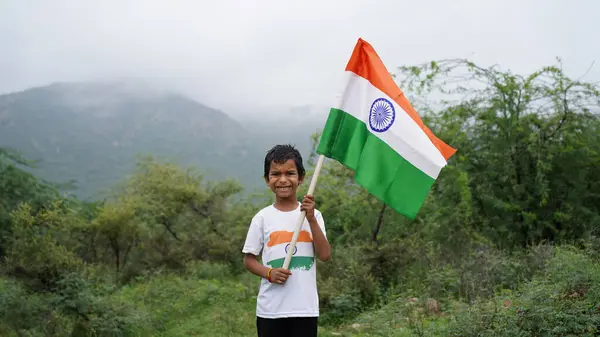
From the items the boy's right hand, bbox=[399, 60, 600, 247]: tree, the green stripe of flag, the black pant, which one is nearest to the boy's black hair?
the green stripe of flag

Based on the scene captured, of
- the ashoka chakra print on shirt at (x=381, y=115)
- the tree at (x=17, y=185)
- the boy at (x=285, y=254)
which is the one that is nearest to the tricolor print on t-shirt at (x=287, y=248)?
the boy at (x=285, y=254)

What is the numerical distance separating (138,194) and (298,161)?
59.6 ft

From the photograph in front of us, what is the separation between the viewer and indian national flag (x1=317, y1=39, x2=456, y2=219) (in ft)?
12.0

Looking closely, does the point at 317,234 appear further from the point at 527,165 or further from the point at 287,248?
the point at 527,165

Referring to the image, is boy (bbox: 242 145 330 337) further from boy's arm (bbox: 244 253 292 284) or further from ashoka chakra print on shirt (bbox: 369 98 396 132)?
ashoka chakra print on shirt (bbox: 369 98 396 132)

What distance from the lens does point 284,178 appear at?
3145 mm

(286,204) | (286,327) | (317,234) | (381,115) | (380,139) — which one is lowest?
(286,327)

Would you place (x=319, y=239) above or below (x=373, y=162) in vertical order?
below

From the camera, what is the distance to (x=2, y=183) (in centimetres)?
1911

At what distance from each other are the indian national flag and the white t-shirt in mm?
701

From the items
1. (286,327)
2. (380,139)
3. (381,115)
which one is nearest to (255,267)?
(286,327)

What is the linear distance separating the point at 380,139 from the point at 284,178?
895 mm

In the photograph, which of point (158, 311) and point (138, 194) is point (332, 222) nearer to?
point (158, 311)

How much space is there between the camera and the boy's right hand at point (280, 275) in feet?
9.72
